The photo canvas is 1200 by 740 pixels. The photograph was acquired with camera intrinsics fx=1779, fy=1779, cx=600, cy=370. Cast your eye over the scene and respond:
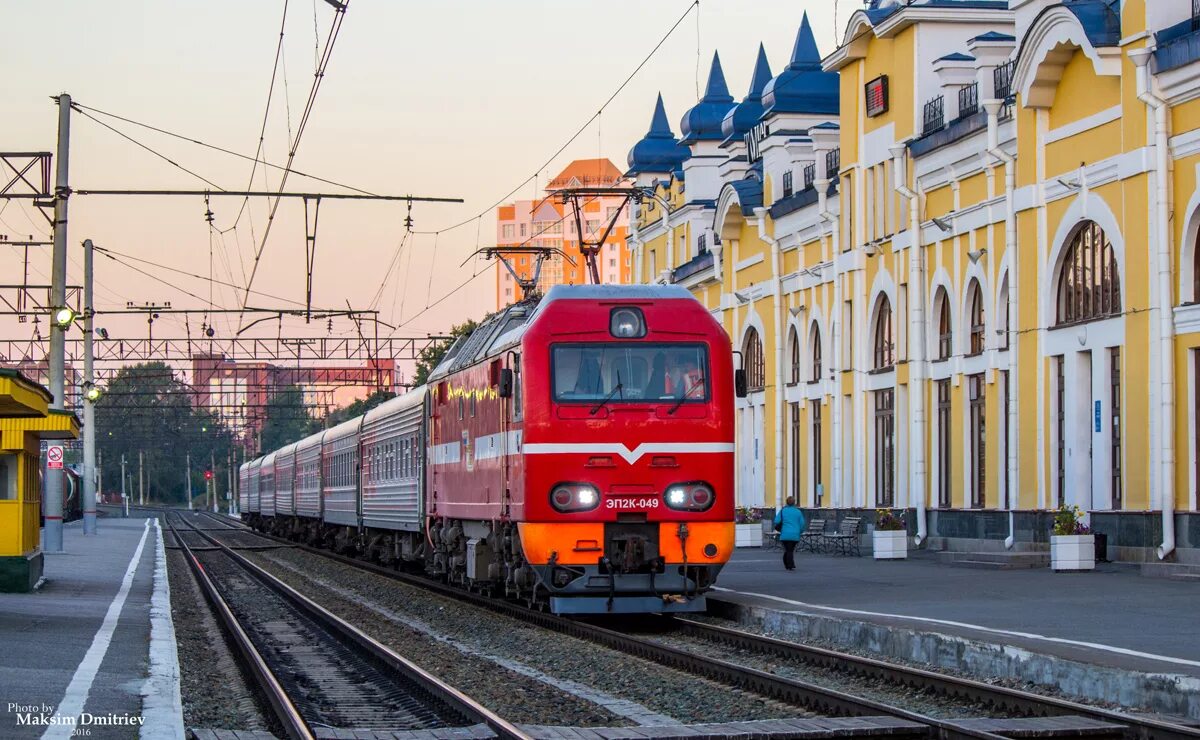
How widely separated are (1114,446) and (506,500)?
1192cm

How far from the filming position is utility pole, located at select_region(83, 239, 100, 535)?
153 ft

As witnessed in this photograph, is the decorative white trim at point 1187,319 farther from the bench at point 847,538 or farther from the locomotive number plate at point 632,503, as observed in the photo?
the bench at point 847,538

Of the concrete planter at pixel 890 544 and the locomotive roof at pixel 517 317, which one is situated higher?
the locomotive roof at pixel 517 317

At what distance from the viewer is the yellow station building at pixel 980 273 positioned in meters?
26.0

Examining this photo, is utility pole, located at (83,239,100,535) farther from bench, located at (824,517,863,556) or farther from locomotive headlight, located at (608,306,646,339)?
locomotive headlight, located at (608,306,646,339)

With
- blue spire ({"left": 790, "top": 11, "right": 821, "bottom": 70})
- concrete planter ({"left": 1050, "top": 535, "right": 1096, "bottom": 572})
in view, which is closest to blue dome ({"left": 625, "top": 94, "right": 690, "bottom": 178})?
blue spire ({"left": 790, "top": 11, "right": 821, "bottom": 70})

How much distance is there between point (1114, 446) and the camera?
27938 millimetres

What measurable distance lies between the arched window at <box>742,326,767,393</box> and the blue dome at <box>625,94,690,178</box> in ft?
53.0

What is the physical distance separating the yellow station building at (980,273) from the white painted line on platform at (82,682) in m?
14.7

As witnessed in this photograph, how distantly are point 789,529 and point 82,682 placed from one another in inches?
659

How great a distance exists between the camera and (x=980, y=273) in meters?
32.8

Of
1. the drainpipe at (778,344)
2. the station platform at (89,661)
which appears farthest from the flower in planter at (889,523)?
the station platform at (89,661)

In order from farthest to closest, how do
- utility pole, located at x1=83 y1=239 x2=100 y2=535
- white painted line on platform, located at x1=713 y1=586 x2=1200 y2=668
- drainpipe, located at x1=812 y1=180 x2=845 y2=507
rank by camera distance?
utility pole, located at x1=83 y1=239 x2=100 y2=535
drainpipe, located at x1=812 y1=180 x2=845 y2=507
white painted line on platform, located at x1=713 y1=586 x2=1200 y2=668

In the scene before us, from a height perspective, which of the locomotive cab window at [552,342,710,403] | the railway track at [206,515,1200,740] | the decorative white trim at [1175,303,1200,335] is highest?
the decorative white trim at [1175,303,1200,335]
